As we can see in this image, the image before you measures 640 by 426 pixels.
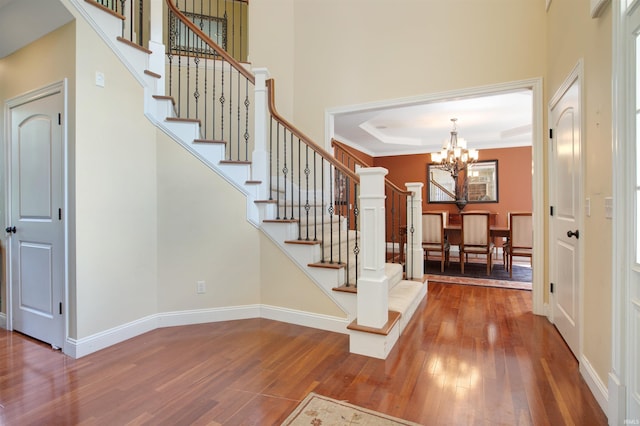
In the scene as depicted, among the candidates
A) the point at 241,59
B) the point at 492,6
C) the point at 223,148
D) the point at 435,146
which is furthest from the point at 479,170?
the point at 223,148

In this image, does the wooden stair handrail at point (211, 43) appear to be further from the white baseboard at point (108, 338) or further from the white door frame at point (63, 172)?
the white baseboard at point (108, 338)

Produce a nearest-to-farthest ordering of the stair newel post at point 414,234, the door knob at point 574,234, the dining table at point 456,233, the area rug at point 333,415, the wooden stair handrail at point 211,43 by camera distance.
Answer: the area rug at point 333,415
the door knob at point 574,234
the wooden stair handrail at point 211,43
the stair newel post at point 414,234
the dining table at point 456,233

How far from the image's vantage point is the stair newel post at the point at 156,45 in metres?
2.95

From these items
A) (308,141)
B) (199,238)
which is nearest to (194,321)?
(199,238)

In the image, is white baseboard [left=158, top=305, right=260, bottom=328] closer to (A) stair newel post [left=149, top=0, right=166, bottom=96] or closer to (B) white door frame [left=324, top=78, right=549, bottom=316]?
(A) stair newel post [left=149, top=0, right=166, bottom=96]

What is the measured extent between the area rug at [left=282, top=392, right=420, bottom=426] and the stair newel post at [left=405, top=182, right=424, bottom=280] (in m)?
2.54

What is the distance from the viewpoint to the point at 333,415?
165 centimetres

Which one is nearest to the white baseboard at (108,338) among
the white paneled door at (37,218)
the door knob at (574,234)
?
the white paneled door at (37,218)

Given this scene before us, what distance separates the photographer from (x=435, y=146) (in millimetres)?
7746

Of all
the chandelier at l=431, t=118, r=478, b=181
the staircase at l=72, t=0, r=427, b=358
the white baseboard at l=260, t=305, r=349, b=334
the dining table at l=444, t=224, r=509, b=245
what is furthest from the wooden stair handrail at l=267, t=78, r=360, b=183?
the chandelier at l=431, t=118, r=478, b=181

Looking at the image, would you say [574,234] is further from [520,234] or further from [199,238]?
[199,238]

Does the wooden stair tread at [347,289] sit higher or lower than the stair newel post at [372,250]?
lower

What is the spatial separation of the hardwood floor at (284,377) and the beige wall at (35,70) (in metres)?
1.23

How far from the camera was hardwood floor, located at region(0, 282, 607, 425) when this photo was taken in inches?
66.1
